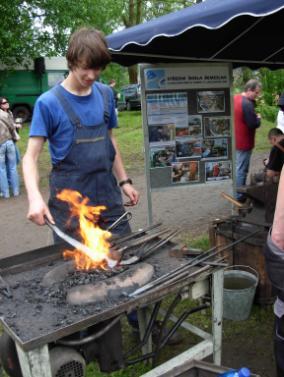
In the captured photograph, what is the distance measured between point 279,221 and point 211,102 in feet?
9.45

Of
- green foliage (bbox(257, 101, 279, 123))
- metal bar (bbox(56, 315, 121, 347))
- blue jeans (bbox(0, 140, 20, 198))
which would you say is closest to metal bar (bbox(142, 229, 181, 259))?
metal bar (bbox(56, 315, 121, 347))

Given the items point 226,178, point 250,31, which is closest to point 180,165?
point 226,178

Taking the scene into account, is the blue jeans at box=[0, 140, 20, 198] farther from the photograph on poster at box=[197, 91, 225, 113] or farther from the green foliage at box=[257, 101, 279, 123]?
the green foliage at box=[257, 101, 279, 123]

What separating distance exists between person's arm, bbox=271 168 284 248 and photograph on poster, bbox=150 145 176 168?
2.59m

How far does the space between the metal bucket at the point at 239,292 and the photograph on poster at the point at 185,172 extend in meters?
1.22

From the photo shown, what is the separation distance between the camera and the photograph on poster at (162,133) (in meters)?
4.31

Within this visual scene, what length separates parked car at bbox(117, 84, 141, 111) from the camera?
896 inches

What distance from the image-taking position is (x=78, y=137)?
2484 millimetres

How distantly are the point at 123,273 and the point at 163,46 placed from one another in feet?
9.44

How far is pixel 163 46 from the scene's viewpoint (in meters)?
4.29

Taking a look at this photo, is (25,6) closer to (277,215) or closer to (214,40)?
(214,40)

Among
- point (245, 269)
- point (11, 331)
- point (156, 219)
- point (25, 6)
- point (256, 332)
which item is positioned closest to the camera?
point (11, 331)

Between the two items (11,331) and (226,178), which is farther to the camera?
(226,178)

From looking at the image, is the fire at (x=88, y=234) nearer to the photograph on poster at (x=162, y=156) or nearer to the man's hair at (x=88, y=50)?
the man's hair at (x=88, y=50)
